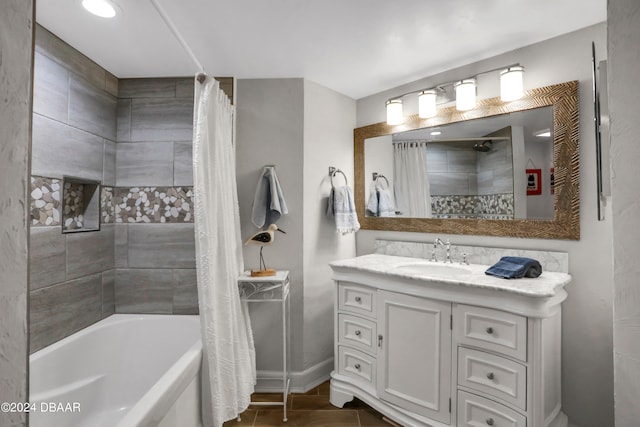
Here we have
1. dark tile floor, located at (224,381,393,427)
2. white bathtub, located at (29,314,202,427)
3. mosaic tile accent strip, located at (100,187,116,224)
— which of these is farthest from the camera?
mosaic tile accent strip, located at (100,187,116,224)

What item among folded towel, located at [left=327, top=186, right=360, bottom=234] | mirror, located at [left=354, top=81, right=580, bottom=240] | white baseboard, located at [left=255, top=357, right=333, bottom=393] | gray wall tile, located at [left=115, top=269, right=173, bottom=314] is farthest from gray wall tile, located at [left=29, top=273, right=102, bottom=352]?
mirror, located at [left=354, top=81, right=580, bottom=240]

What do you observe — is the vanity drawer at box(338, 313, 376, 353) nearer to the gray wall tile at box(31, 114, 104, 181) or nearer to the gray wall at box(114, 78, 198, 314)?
the gray wall at box(114, 78, 198, 314)

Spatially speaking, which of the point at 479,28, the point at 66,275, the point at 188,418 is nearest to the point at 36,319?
the point at 66,275

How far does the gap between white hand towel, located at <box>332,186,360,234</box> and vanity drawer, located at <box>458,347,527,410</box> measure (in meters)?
1.14

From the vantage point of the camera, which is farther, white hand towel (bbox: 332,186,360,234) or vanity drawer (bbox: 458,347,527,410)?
white hand towel (bbox: 332,186,360,234)

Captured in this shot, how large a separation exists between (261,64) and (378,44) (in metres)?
0.80

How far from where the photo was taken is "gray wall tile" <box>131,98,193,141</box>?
2361mm

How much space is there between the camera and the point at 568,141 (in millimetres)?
1802

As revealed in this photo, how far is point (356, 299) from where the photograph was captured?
211 centimetres

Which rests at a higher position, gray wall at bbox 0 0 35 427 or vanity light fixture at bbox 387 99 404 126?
vanity light fixture at bbox 387 99 404 126

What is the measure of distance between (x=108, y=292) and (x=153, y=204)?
69 cm

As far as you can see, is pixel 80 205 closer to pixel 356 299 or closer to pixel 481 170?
pixel 356 299

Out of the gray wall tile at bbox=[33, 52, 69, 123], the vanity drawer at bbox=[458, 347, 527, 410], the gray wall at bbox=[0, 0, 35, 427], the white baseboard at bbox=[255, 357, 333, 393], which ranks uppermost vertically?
the gray wall tile at bbox=[33, 52, 69, 123]

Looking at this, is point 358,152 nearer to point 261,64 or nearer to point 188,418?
point 261,64
